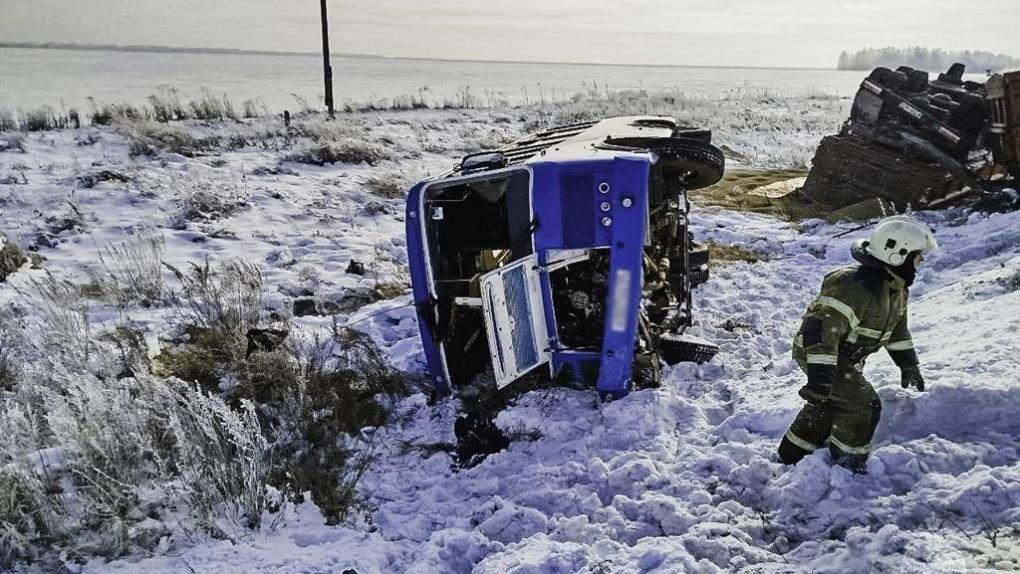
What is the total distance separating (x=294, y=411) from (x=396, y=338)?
6.29 feet

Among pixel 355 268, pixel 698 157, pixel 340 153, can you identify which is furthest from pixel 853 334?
pixel 340 153

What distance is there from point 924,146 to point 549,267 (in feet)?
24.7

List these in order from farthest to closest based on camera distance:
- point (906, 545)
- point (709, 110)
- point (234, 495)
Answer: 1. point (709, 110)
2. point (234, 495)
3. point (906, 545)

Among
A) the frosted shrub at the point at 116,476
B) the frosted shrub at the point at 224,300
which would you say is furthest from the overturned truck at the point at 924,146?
the frosted shrub at the point at 116,476

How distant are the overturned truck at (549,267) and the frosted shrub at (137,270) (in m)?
3.73

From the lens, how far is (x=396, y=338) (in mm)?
6781

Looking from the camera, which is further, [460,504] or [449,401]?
[449,401]

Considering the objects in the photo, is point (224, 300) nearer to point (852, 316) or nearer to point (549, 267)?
point (549, 267)

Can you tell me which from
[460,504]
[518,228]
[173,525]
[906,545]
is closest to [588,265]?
[518,228]

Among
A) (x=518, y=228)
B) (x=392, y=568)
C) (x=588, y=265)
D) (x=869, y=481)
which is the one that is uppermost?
(x=518, y=228)

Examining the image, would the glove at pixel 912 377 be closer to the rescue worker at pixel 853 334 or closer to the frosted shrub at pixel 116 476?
the rescue worker at pixel 853 334

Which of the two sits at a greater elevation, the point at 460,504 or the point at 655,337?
the point at 655,337

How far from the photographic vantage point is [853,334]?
386 cm

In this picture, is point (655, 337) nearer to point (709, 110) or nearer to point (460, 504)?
point (460, 504)
